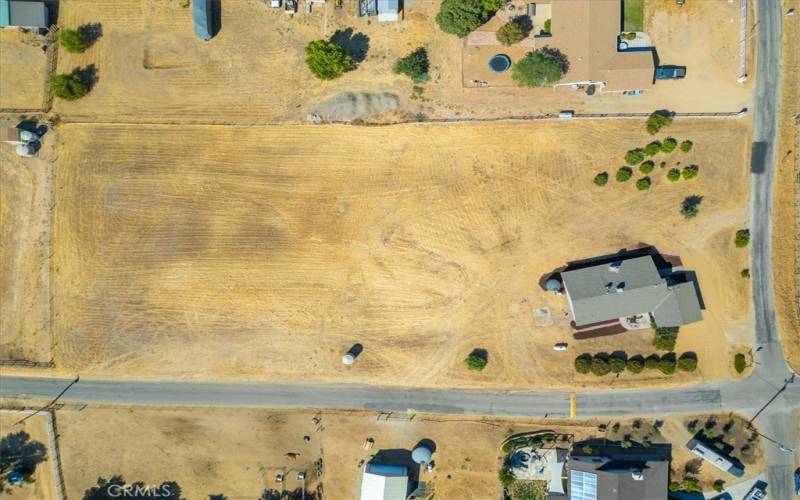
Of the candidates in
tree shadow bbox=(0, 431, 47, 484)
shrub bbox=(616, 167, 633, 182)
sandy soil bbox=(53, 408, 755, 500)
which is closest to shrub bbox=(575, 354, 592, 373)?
sandy soil bbox=(53, 408, 755, 500)

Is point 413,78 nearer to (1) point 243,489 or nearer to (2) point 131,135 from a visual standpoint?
(2) point 131,135

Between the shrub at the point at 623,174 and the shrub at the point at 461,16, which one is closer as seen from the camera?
the shrub at the point at 461,16

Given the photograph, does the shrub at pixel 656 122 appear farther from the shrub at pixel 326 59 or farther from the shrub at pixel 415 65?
the shrub at pixel 326 59

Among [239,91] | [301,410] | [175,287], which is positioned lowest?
[301,410]

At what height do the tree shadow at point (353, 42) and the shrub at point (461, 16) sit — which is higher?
the shrub at point (461, 16)

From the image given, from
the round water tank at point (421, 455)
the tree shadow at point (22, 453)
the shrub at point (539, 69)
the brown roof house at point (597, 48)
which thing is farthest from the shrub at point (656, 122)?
the tree shadow at point (22, 453)

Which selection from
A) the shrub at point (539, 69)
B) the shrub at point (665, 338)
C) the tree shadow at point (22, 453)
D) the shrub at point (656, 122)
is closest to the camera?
the shrub at point (539, 69)

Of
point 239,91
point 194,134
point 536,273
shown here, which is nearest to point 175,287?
point 194,134

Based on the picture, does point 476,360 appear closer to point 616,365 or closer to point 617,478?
point 616,365
